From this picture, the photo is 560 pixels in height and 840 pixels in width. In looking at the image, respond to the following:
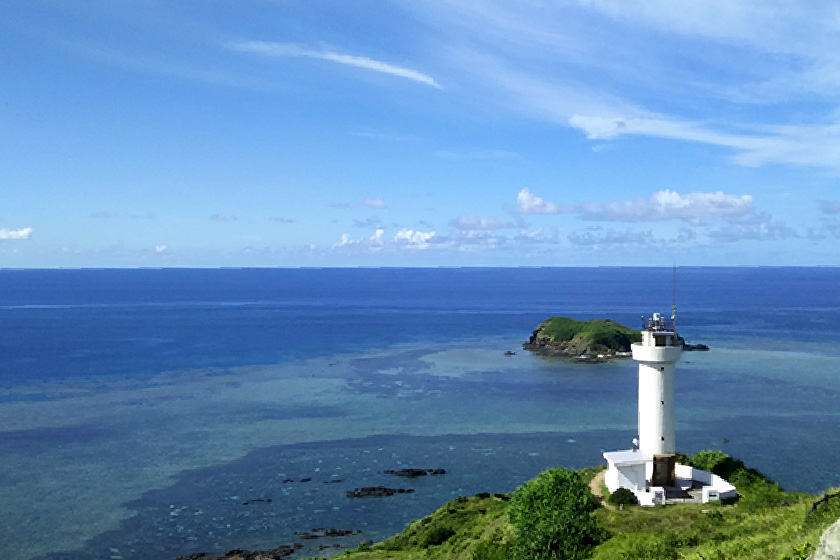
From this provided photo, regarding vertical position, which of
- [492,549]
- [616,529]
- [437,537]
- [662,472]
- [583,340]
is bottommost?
[437,537]

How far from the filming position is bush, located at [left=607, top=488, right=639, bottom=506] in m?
37.3

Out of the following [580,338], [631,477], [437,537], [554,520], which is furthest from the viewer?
[580,338]

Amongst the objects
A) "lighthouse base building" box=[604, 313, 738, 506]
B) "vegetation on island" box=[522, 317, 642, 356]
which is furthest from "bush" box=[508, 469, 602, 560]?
"vegetation on island" box=[522, 317, 642, 356]

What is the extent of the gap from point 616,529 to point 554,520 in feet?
11.5

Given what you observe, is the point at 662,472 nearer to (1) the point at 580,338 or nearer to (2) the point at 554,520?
(2) the point at 554,520

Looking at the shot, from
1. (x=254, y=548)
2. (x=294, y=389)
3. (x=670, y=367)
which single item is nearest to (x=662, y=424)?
(x=670, y=367)

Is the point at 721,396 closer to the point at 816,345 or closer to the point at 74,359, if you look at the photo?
the point at 816,345

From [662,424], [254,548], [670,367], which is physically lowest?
[254,548]

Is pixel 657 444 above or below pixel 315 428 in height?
above

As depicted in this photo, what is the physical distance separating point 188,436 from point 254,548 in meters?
31.5

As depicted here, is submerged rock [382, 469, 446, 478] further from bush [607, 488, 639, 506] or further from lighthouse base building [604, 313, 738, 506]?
bush [607, 488, 639, 506]

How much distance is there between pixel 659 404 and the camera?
132 feet

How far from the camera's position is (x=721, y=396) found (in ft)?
300

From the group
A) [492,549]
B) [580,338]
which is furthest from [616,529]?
[580,338]
